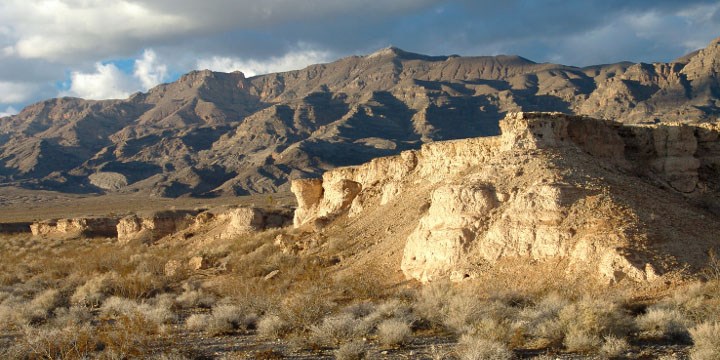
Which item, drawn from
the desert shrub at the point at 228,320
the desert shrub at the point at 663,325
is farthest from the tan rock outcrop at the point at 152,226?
the desert shrub at the point at 663,325

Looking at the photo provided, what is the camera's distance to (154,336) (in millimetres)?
14766

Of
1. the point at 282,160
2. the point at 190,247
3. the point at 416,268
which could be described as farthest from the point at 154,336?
the point at 282,160

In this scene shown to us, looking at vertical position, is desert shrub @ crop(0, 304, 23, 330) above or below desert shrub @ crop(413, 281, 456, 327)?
below

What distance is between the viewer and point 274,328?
14.6 metres

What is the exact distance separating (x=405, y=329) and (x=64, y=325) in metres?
8.99

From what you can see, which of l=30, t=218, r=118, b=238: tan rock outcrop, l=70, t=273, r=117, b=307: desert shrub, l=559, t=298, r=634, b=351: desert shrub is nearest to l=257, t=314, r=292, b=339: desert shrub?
l=559, t=298, r=634, b=351: desert shrub

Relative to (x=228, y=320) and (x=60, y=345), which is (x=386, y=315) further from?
(x=60, y=345)

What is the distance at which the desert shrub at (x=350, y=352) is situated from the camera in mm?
11867

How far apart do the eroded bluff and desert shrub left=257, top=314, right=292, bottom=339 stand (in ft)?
17.9

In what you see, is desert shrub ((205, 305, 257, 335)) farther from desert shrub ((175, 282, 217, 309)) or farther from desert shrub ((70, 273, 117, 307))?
desert shrub ((70, 273, 117, 307))

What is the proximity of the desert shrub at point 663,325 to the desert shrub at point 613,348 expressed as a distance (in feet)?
3.60

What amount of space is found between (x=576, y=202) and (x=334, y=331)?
26.4 feet

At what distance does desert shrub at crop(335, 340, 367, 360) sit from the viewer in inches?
467

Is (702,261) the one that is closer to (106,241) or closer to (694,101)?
(106,241)
